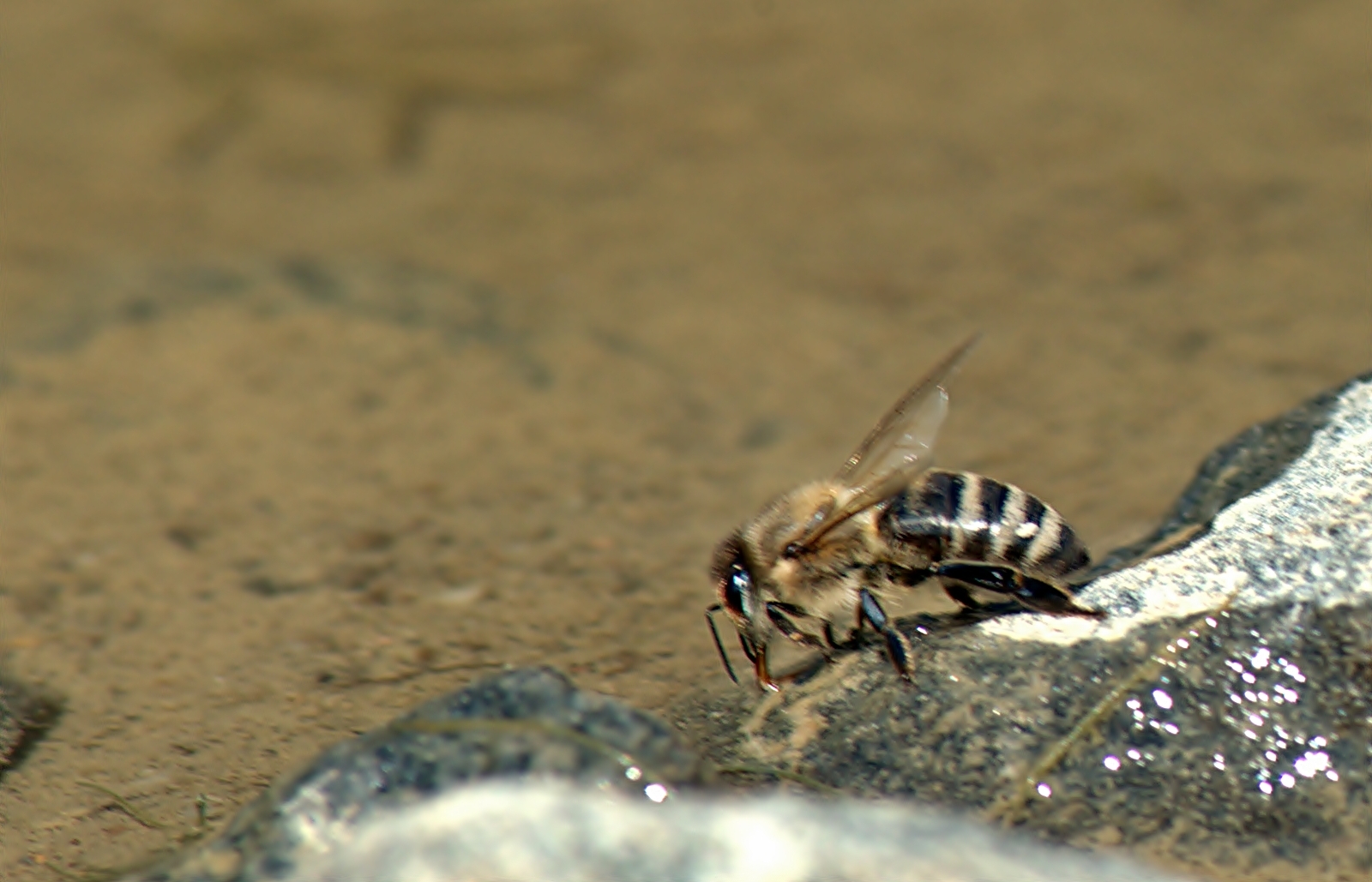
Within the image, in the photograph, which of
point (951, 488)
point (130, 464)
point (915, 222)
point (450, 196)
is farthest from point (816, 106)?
point (951, 488)

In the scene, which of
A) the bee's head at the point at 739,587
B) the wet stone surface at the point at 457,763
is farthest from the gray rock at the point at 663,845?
the bee's head at the point at 739,587

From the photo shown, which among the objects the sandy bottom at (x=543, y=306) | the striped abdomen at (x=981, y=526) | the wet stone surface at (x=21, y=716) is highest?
the striped abdomen at (x=981, y=526)

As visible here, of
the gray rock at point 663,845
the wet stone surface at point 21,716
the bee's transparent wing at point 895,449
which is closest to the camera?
the gray rock at point 663,845

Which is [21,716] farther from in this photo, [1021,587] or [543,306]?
[543,306]

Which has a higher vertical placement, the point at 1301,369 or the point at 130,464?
the point at 1301,369

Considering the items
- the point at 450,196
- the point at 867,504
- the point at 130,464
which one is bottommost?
the point at 130,464

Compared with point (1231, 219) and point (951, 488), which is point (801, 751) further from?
point (1231, 219)

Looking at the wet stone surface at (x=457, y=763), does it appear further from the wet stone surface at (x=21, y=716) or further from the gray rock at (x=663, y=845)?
the wet stone surface at (x=21, y=716)

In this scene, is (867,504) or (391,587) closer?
(867,504)
